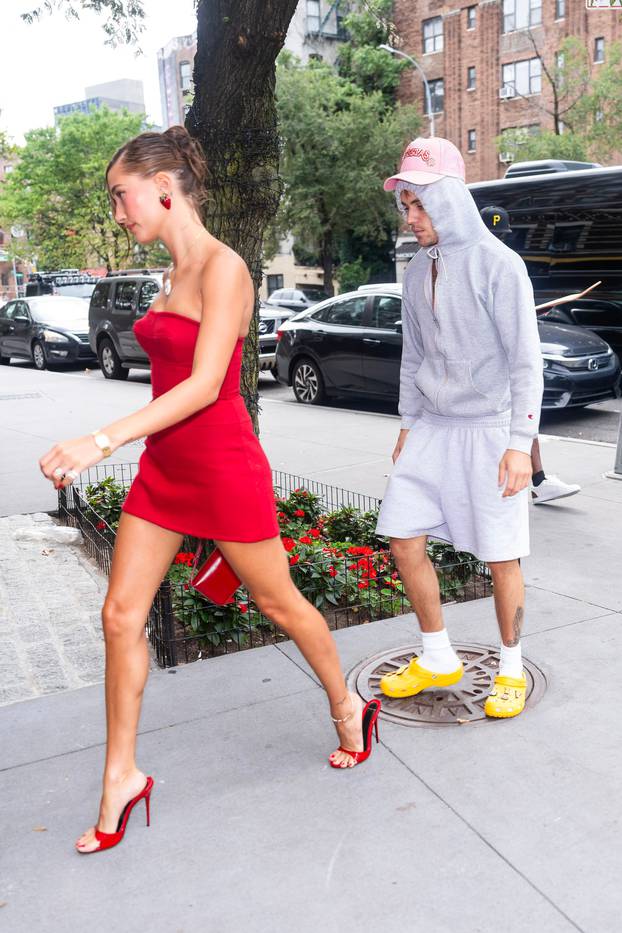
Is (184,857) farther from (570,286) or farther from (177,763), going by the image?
(570,286)

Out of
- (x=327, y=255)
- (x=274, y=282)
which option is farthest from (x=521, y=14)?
(x=274, y=282)

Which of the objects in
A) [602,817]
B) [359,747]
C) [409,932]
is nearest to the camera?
[409,932]

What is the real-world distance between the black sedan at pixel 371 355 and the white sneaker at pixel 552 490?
13.9 ft

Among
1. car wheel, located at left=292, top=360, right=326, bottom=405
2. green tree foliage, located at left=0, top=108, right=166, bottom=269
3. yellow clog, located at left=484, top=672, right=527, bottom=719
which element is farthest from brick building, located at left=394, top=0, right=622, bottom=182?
yellow clog, located at left=484, top=672, right=527, bottom=719

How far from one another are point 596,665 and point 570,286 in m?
10.8

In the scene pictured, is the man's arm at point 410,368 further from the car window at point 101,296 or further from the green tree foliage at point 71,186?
the green tree foliage at point 71,186

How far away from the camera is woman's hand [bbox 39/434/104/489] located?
2.28 metres

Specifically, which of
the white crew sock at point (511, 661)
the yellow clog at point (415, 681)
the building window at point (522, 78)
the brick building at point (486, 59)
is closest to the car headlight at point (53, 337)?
the yellow clog at point (415, 681)

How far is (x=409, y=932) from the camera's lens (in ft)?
7.63

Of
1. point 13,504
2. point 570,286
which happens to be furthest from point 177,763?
point 570,286

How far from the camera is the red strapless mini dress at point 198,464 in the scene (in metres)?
2.73

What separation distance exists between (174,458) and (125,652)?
1.86 ft

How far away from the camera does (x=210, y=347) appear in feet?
8.54

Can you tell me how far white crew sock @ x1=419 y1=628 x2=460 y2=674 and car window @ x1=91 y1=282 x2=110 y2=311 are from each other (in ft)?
51.7
